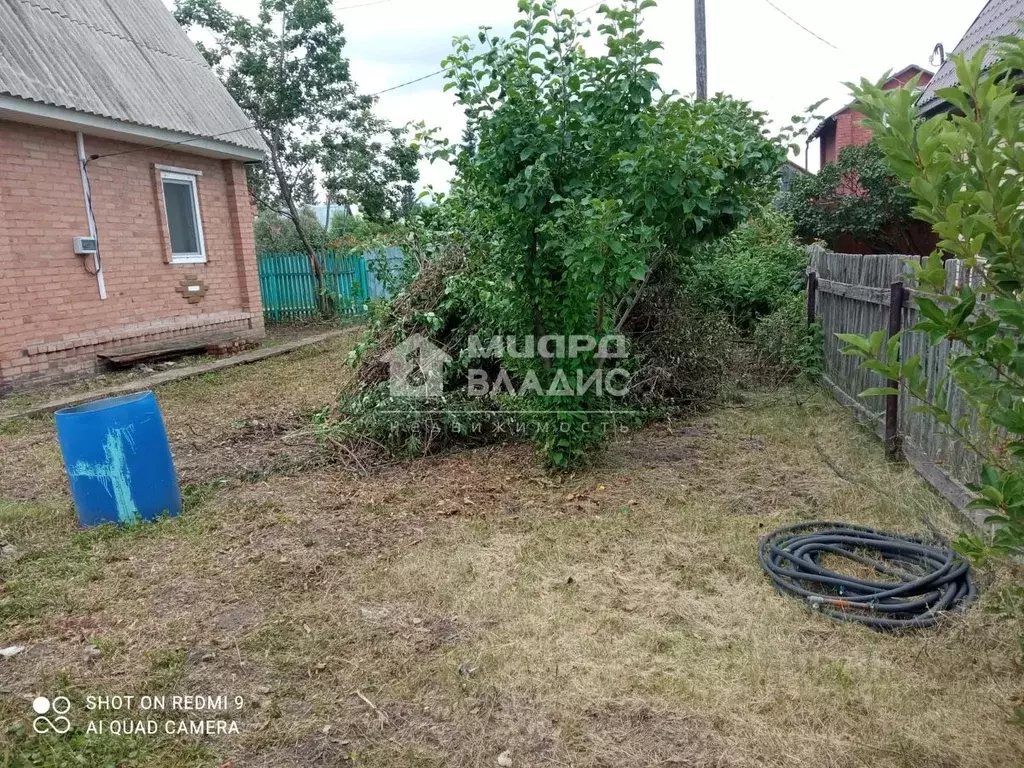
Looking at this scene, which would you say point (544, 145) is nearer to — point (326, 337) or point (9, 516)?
point (9, 516)

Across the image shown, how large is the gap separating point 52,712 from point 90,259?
26.9 feet

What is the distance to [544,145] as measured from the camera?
4305 millimetres

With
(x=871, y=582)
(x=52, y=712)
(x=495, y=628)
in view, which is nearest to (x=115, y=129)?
(x=52, y=712)

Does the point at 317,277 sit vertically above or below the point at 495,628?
above

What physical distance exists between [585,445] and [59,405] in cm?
603

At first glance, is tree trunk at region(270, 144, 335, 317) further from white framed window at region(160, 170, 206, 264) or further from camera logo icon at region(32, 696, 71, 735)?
camera logo icon at region(32, 696, 71, 735)

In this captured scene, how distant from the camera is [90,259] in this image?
923cm

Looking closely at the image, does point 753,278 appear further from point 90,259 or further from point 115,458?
point 90,259

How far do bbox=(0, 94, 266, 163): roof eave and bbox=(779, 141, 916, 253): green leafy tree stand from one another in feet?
31.0

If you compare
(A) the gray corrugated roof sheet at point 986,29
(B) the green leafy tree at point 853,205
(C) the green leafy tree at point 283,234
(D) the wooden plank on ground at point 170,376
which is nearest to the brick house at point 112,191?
(D) the wooden plank on ground at point 170,376

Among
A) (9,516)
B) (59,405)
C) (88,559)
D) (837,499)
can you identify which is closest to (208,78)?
(59,405)

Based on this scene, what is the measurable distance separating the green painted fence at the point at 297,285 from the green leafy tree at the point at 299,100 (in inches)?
9.8

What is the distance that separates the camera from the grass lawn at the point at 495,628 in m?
2.38

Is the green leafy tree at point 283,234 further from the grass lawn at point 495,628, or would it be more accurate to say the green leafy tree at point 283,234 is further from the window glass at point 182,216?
the grass lawn at point 495,628
